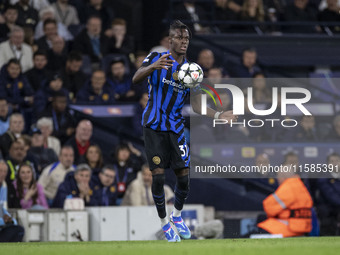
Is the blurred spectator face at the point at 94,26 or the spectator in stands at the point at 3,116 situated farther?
the blurred spectator face at the point at 94,26

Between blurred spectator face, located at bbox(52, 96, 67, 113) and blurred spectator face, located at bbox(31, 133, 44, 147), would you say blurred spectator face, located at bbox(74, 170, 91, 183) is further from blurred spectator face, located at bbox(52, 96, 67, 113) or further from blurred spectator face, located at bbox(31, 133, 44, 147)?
blurred spectator face, located at bbox(52, 96, 67, 113)

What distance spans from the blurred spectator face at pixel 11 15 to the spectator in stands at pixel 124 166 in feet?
12.8

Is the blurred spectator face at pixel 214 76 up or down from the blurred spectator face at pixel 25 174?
up

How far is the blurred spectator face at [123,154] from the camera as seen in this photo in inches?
544

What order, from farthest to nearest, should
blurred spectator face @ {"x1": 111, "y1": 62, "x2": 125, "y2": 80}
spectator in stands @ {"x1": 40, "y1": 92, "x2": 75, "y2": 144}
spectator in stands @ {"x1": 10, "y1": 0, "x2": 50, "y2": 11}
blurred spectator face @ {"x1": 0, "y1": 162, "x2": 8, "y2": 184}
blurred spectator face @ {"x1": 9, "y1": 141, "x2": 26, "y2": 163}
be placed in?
spectator in stands @ {"x1": 10, "y1": 0, "x2": 50, "y2": 11} → blurred spectator face @ {"x1": 111, "y1": 62, "x2": 125, "y2": 80} → spectator in stands @ {"x1": 40, "y1": 92, "x2": 75, "y2": 144} → blurred spectator face @ {"x1": 9, "y1": 141, "x2": 26, "y2": 163} → blurred spectator face @ {"x1": 0, "y1": 162, "x2": 8, "y2": 184}

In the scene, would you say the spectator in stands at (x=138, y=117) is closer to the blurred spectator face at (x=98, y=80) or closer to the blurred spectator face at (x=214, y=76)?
the blurred spectator face at (x=98, y=80)

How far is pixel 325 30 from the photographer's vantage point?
18219 mm

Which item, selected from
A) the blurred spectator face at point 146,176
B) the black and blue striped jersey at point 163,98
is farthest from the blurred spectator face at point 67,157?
the black and blue striped jersey at point 163,98

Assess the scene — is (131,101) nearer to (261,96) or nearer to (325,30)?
(261,96)

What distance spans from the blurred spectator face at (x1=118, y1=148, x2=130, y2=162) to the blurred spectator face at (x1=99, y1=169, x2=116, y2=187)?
17.8 inches

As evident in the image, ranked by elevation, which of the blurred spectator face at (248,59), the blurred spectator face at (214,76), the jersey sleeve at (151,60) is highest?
the blurred spectator face at (248,59)

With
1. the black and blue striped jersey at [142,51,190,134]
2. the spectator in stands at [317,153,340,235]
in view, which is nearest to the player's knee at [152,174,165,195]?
the black and blue striped jersey at [142,51,190,134]

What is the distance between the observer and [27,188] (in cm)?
1305

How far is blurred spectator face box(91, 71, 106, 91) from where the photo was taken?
14.9m
